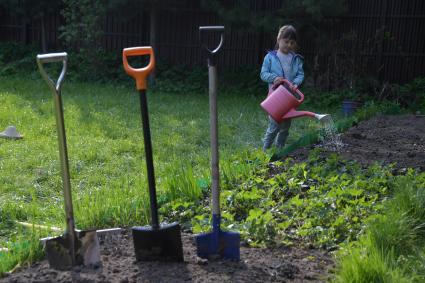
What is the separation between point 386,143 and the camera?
21.0ft

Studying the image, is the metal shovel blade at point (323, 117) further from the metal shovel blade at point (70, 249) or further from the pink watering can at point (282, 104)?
the metal shovel blade at point (70, 249)

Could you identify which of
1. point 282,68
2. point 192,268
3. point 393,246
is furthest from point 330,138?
point 192,268

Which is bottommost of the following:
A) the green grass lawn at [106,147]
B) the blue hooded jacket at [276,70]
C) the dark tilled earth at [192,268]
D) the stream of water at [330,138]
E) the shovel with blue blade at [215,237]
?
the green grass lawn at [106,147]

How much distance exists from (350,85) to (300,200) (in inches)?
321

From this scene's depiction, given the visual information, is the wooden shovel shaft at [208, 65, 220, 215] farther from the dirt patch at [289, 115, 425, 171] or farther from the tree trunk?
the tree trunk

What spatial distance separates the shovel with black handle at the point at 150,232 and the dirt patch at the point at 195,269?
46 millimetres

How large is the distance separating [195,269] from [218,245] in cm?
22

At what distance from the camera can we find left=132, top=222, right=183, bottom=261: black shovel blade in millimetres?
3068

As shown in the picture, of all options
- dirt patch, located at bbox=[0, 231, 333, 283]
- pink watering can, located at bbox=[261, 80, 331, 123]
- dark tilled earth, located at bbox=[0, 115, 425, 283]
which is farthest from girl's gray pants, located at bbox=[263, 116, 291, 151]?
dirt patch, located at bbox=[0, 231, 333, 283]

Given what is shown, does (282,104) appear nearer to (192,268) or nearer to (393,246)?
(393,246)

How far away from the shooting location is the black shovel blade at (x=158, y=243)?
10.1 feet

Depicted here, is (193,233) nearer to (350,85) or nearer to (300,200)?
(300,200)

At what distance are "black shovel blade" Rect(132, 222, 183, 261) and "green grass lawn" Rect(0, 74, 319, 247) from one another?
987mm

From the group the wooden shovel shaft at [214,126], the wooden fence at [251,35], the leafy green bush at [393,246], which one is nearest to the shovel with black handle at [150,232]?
the wooden shovel shaft at [214,126]
